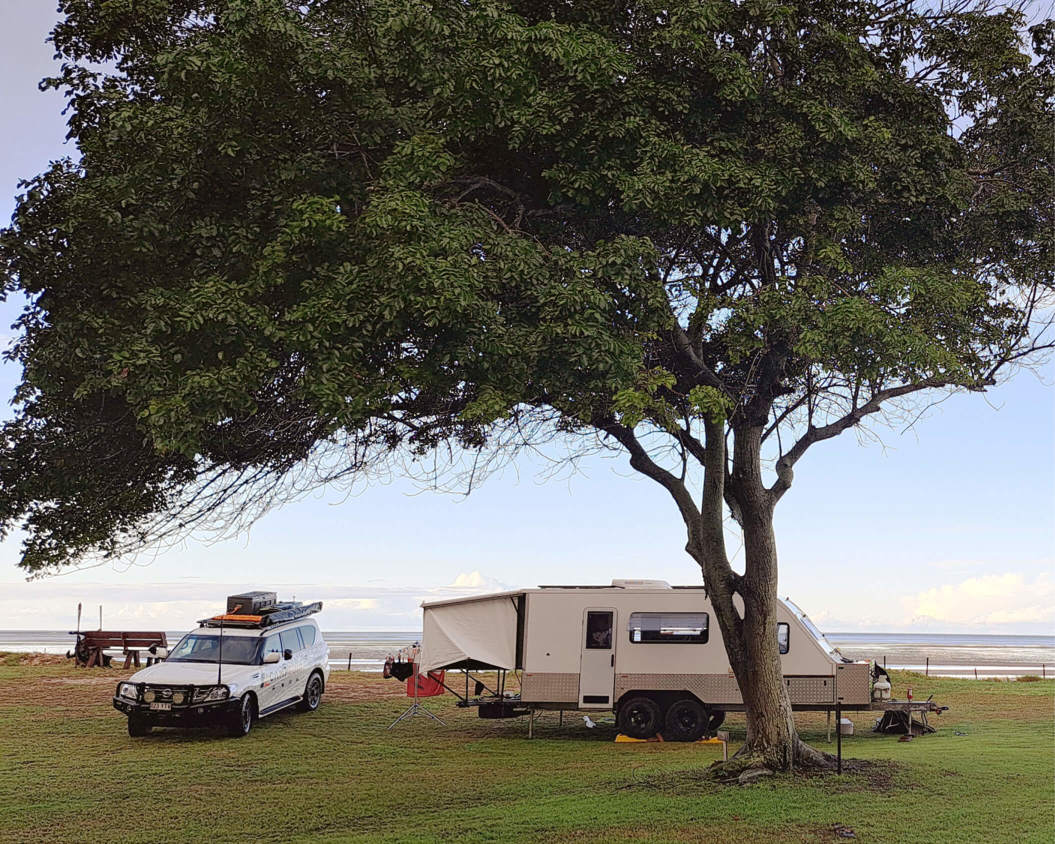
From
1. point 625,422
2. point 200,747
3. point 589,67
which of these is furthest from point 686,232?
point 200,747

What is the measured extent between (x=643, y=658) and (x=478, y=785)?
521 cm

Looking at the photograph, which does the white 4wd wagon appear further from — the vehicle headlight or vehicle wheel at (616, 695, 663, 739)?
vehicle wheel at (616, 695, 663, 739)

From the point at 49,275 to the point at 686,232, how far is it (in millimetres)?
7907

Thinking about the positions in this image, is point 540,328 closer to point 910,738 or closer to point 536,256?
point 536,256

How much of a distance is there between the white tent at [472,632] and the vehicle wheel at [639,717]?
210 cm

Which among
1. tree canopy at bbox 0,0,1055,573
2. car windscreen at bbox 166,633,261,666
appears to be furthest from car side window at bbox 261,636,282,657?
tree canopy at bbox 0,0,1055,573

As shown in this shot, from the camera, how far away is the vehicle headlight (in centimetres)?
1791

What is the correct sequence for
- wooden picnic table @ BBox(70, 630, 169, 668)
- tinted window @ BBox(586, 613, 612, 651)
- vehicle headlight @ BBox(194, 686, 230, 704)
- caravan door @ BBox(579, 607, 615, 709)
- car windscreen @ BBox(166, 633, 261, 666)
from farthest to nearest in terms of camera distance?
1. wooden picnic table @ BBox(70, 630, 169, 668)
2. car windscreen @ BBox(166, 633, 261, 666)
3. tinted window @ BBox(586, 613, 612, 651)
4. caravan door @ BBox(579, 607, 615, 709)
5. vehicle headlight @ BBox(194, 686, 230, 704)

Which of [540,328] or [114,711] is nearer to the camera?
[540,328]

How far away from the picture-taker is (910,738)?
59.3 ft

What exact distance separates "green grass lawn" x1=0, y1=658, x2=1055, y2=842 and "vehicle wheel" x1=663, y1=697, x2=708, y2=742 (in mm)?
501

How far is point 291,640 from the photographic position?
20.9m

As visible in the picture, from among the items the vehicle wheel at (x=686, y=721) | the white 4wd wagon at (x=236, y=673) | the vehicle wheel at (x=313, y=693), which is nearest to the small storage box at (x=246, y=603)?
the white 4wd wagon at (x=236, y=673)

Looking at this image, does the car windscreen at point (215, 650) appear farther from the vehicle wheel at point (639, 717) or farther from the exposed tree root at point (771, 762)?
the exposed tree root at point (771, 762)
